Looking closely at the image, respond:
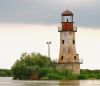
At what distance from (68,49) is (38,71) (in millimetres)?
5707

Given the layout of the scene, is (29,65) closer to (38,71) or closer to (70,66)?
(38,71)

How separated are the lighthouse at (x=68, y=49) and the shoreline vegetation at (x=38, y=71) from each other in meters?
1.42

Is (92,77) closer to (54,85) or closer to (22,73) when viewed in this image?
(22,73)

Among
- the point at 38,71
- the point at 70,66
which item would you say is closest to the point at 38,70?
the point at 38,71

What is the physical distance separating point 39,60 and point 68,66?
14.4 ft

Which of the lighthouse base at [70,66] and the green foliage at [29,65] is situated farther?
the lighthouse base at [70,66]

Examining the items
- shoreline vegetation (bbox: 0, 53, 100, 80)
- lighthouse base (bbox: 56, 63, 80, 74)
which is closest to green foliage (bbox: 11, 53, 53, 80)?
shoreline vegetation (bbox: 0, 53, 100, 80)

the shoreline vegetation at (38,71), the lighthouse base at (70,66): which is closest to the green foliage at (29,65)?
the shoreline vegetation at (38,71)

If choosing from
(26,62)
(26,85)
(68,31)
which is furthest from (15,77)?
(26,85)

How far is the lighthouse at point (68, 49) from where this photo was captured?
10694 cm

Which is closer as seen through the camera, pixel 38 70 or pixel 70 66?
pixel 38 70

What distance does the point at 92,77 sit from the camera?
352 feet

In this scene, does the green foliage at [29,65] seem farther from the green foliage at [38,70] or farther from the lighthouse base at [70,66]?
the lighthouse base at [70,66]

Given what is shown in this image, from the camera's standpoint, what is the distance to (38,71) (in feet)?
344
